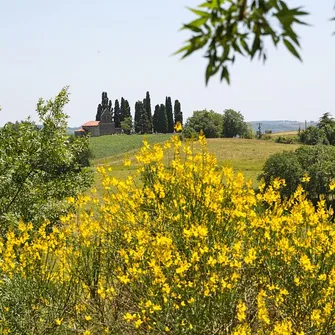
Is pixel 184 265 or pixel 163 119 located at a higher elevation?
pixel 163 119

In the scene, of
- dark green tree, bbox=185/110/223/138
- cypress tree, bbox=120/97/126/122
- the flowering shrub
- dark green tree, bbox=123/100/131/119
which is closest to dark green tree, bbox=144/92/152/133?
dark green tree, bbox=185/110/223/138

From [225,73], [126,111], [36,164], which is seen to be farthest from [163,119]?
[225,73]

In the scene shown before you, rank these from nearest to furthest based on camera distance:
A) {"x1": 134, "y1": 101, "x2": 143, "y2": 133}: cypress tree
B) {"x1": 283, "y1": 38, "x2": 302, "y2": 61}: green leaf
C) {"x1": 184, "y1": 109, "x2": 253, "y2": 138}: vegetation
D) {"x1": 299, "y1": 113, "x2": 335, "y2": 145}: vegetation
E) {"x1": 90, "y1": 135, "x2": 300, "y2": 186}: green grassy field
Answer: {"x1": 283, "y1": 38, "x2": 302, "y2": 61}: green leaf
{"x1": 90, "y1": 135, "x2": 300, "y2": 186}: green grassy field
{"x1": 299, "y1": 113, "x2": 335, "y2": 145}: vegetation
{"x1": 184, "y1": 109, "x2": 253, "y2": 138}: vegetation
{"x1": 134, "y1": 101, "x2": 143, "y2": 133}: cypress tree

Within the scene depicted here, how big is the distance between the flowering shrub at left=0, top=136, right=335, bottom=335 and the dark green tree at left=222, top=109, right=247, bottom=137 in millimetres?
101784

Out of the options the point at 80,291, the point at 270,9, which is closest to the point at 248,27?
the point at 270,9

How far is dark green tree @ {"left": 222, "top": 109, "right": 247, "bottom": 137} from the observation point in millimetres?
108938

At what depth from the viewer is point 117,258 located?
8.12 meters

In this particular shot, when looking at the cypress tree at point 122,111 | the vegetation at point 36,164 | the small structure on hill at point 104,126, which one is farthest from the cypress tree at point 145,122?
the vegetation at point 36,164

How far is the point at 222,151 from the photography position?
7488 cm

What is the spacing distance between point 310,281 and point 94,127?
11940cm

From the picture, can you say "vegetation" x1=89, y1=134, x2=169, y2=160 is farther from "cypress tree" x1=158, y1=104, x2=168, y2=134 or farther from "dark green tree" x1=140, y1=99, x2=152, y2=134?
"cypress tree" x1=158, y1=104, x2=168, y2=134

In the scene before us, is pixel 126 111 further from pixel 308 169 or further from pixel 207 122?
pixel 308 169

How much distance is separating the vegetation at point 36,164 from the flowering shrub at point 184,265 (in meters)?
3.98

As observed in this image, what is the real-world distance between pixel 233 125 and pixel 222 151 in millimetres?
35128
